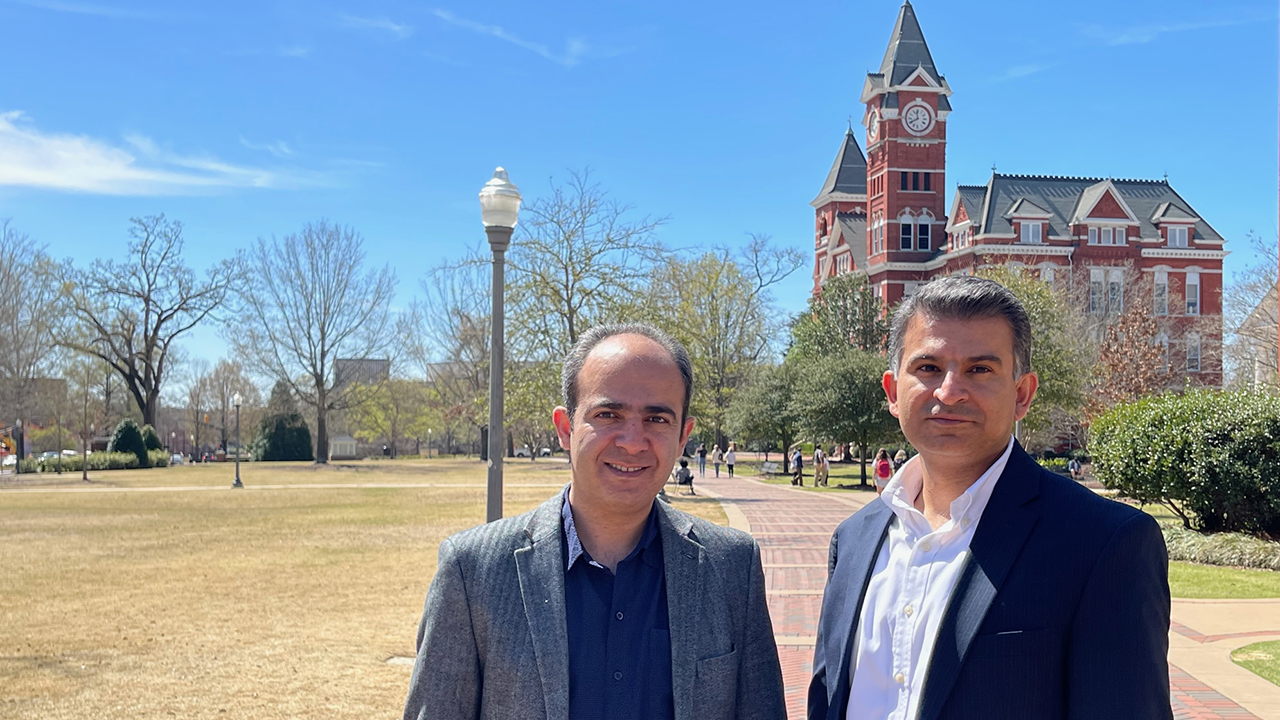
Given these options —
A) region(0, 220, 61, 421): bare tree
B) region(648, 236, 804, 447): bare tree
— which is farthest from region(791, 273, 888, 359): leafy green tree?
region(0, 220, 61, 421): bare tree

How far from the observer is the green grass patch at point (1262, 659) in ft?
23.2

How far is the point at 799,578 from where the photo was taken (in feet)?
38.5

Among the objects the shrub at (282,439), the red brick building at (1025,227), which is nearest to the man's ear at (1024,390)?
the red brick building at (1025,227)

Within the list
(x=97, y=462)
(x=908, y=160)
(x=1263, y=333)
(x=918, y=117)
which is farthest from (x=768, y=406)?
(x=97, y=462)

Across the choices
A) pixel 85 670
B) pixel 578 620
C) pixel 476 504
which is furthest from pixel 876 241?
pixel 578 620

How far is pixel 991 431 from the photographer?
7.32 feet

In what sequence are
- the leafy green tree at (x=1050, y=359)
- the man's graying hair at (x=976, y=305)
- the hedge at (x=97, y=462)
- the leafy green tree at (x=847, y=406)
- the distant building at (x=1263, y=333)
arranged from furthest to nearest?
1. the hedge at (x=97, y=462)
2. the distant building at (x=1263, y=333)
3. the leafy green tree at (x=847, y=406)
4. the leafy green tree at (x=1050, y=359)
5. the man's graying hair at (x=976, y=305)

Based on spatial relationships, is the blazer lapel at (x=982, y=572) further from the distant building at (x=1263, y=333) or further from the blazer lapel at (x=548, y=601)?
the distant building at (x=1263, y=333)

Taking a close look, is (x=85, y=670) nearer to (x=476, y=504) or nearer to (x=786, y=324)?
(x=476, y=504)

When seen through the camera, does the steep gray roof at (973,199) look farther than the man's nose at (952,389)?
Yes

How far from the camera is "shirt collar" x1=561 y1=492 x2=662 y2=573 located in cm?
229

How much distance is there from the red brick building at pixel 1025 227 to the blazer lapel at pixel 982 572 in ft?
153

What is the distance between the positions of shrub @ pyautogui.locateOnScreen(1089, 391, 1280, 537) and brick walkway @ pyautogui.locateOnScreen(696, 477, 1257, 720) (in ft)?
14.8

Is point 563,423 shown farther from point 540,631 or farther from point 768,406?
point 768,406
